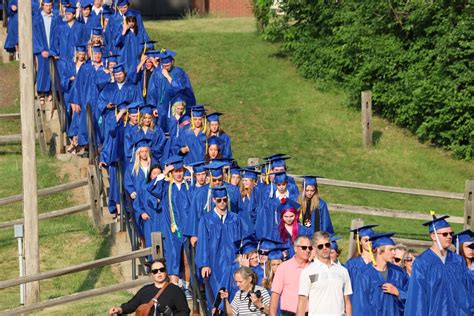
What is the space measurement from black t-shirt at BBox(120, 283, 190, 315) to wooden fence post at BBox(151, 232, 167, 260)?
1.94 m

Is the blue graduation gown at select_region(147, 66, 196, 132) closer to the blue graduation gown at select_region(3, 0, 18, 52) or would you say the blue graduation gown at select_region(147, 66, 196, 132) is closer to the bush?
the blue graduation gown at select_region(3, 0, 18, 52)

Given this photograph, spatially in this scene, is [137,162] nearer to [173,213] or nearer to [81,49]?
[173,213]

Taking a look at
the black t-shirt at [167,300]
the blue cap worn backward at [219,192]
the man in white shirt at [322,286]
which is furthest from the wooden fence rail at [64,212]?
the man in white shirt at [322,286]

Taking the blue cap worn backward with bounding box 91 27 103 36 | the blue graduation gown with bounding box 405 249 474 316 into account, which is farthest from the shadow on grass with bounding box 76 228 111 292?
the blue graduation gown with bounding box 405 249 474 316

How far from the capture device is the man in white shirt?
13.8 meters

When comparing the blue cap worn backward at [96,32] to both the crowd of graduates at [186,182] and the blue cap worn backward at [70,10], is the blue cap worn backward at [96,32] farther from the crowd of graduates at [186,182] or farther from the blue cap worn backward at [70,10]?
the blue cap worn backward at [70,10]

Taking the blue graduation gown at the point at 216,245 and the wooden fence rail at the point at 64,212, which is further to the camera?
the wooden fence rail at the point at 64,212

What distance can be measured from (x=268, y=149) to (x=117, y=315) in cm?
1198

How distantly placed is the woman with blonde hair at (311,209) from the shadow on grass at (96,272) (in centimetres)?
320

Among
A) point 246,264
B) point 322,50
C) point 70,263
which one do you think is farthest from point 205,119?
point 322,50

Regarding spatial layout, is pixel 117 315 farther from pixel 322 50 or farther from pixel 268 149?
pixel 322 50

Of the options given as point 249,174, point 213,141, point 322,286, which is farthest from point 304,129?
point 322,286

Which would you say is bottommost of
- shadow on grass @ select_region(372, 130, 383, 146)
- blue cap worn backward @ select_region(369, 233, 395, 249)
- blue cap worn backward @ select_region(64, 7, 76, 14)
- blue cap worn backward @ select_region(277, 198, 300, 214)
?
shadow on grass @ select_region(372, 130, 383, 146)

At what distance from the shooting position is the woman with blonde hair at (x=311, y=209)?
57.9 feet
